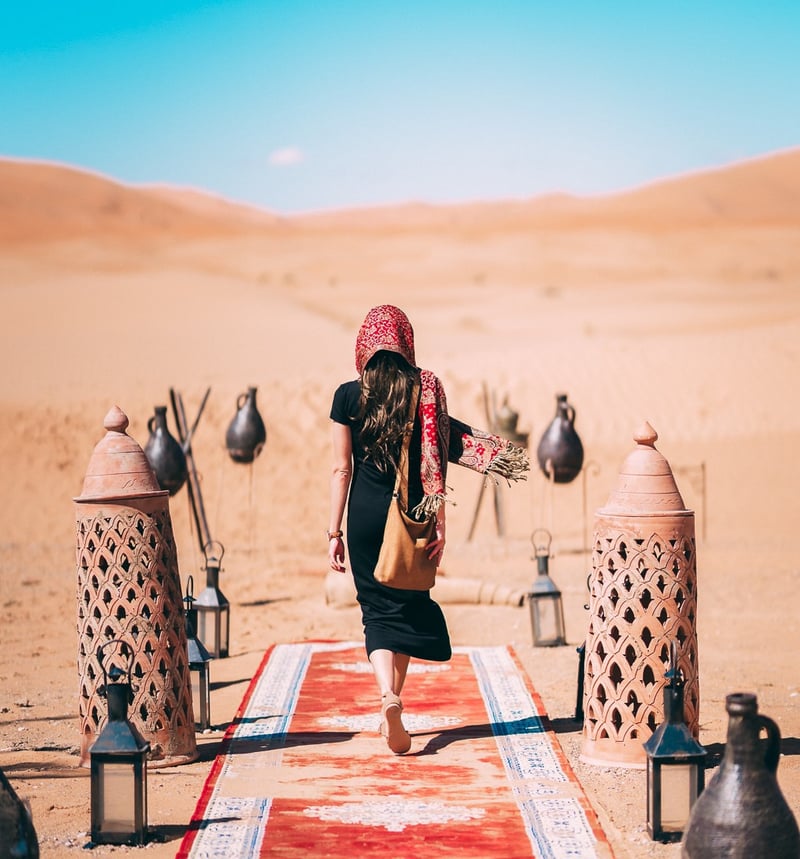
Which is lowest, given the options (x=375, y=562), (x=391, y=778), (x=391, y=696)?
(x=391, y=778)

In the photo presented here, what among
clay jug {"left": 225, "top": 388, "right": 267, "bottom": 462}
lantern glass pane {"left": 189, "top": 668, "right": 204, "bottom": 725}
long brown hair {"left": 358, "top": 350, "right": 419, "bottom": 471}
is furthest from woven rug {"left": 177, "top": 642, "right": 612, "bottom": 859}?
clay jug {"left": 225, "top": 388, "right": 267, "bottom": 462}

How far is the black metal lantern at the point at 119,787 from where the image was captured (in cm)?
405

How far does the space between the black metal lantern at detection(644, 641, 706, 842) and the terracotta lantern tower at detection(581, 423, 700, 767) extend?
0.68 metres

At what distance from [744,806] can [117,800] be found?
191 centimetres

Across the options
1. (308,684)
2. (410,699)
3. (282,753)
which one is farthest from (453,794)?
(308,684)

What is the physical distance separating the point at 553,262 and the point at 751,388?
34.0 meters

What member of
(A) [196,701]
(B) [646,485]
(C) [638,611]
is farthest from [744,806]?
(A) [196,701]

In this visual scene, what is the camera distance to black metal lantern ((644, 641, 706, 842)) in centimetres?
409

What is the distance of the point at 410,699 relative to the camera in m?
6.09

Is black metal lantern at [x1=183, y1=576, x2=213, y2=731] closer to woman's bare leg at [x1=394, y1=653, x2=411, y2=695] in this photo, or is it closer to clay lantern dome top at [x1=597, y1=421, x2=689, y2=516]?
woman's bare leg at [x1=394, y1=653, x2=411, y2=695]

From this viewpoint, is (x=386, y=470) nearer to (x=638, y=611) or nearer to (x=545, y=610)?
(x=638, y=611)

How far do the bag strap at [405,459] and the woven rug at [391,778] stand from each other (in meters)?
0.99

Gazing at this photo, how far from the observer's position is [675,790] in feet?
13.5

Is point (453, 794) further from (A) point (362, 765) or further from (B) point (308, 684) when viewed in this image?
(B) point (308, 684)
